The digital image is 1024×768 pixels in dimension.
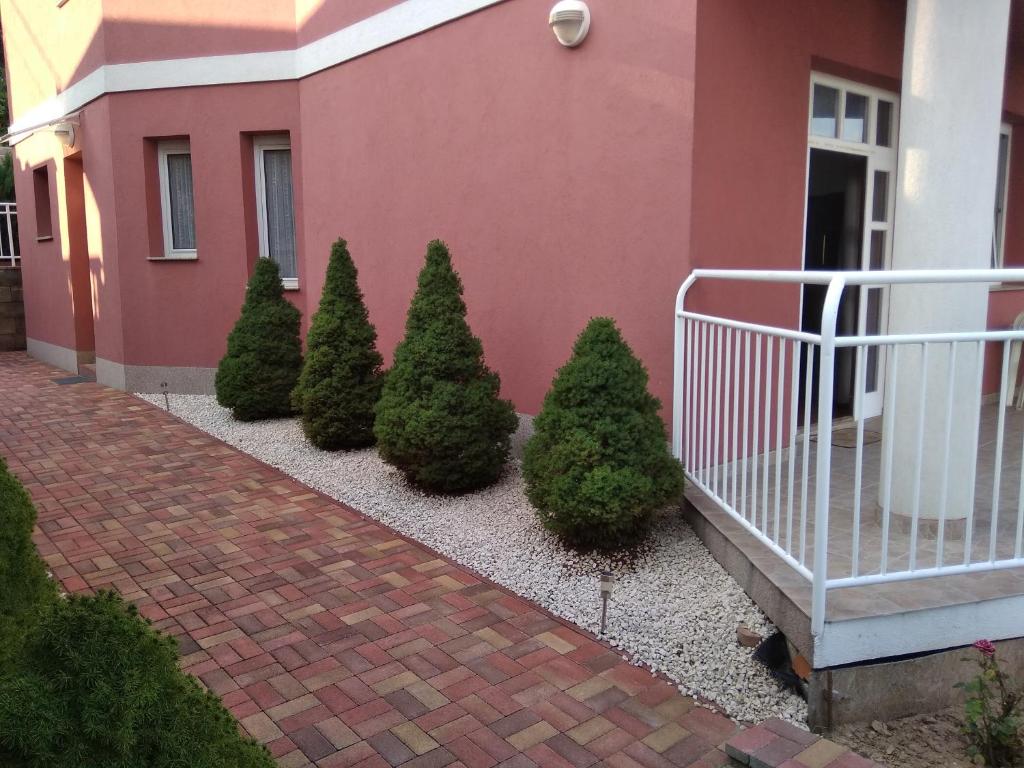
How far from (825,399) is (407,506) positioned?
3100 mm

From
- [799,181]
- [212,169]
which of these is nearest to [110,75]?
[212,169]

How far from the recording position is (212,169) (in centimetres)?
866

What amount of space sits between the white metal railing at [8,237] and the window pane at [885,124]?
525 inches

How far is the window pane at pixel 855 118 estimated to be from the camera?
5.58 m

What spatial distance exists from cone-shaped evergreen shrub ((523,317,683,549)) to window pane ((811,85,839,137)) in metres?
2.26

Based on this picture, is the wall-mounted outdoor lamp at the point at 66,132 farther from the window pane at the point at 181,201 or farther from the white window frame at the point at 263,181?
the white window frame at the point at 263,181

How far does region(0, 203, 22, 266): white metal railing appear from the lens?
13.5m

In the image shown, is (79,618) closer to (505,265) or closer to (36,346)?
(505,265)

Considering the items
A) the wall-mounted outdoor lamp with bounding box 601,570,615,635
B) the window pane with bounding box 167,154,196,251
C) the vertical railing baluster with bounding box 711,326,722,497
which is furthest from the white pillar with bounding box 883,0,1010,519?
the window pane with bounding box 167,154,196,251

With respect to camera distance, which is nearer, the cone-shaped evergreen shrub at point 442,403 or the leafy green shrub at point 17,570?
the leafy green shrub at point 17,570

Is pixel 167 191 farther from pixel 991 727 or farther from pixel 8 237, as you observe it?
pixel 991 727

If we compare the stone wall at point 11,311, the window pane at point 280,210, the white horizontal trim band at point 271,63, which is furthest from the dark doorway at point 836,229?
the stone wall at point 11,311

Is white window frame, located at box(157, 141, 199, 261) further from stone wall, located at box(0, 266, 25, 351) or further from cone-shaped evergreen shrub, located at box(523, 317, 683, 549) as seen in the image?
cone-shaped evergreen shrub, located at box(523, 317, 683, 549)

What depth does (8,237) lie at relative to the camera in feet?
45.8
